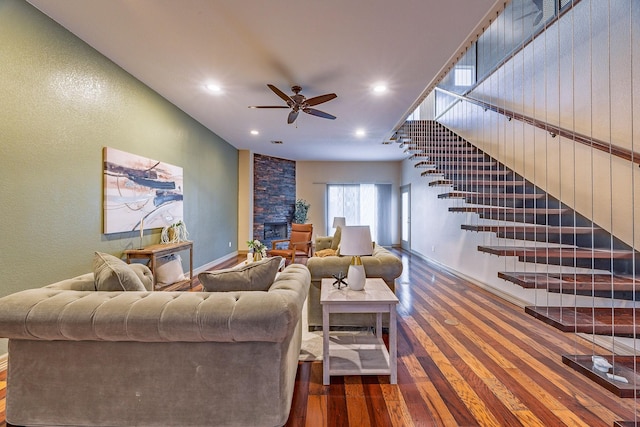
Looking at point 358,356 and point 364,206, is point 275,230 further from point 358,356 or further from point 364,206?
point 358,356

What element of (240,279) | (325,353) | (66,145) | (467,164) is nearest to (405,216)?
(467,164)

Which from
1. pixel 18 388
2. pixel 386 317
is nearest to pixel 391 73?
pixel 386 317

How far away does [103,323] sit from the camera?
1.54m

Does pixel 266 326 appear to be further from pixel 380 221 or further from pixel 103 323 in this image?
pixel 380 221

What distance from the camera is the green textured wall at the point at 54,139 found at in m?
2.31

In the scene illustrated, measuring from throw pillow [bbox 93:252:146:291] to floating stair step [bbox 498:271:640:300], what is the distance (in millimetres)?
2753

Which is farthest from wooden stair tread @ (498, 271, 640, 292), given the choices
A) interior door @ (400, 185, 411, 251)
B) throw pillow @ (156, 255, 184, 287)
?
interior door @ (400, 185, 411, 251)

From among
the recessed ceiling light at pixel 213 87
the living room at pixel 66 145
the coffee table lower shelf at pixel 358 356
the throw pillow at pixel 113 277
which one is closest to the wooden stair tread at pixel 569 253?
the living room at pixel 66 145

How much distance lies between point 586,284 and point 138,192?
4576 millimetres

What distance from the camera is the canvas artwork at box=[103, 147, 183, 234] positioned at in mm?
3285

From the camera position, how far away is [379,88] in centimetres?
393

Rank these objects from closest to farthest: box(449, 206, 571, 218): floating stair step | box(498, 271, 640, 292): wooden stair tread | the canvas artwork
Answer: box(498, 271, 640, 292): wooden stair tread
box(449, 206, 571, 218): floating stair step
the canvas artwork

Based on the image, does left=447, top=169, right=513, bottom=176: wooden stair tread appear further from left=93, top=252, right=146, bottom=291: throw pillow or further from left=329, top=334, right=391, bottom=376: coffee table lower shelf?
left=93, top=252, right=146, bottom=291: throw pillow

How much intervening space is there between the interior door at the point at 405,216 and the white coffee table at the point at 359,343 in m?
6.15
